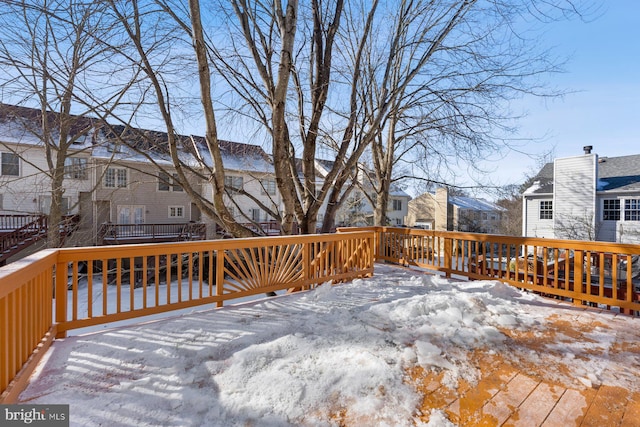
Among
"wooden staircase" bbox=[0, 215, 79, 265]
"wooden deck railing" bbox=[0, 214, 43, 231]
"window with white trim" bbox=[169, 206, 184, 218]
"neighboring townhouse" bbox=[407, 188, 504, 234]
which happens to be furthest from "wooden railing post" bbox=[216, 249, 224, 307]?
"neighboring townhouse" bbox=[407, 188, 504, 234]

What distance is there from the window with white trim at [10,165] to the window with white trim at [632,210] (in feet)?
88.7

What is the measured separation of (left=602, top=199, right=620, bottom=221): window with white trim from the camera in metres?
13.4

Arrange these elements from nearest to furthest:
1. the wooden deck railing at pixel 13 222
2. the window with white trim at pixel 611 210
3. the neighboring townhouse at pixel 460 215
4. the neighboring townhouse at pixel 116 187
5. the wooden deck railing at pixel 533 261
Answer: the wooden deck railing at pixel 533 261 < the neighboring townhouse at pixel 116 187 < the wooden deck railing at pixel 13 222 < the window with white trim at pixel 611 210 < the neighboring townhouse at pixel 460 215

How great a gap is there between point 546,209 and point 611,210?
2470mm

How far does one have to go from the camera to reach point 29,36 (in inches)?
261

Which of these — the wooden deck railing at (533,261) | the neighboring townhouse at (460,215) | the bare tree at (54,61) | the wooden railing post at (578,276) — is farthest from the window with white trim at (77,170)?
the neighboring townhouse at (460,215)

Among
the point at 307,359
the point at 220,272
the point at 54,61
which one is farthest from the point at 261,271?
the point at 54,61

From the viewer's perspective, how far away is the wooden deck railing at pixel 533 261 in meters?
3.70

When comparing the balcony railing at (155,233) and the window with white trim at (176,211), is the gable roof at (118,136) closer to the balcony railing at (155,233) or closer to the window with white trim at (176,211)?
the balcony railing at (155,233)

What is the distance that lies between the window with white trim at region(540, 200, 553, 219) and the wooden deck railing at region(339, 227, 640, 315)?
8175mm

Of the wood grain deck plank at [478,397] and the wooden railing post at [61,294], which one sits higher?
the wooden railing post at [61,294]

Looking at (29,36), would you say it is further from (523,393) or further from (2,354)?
(523,393)

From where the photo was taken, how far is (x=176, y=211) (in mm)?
17688

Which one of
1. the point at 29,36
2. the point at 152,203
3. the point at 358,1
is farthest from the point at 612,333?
the point at 152,203
